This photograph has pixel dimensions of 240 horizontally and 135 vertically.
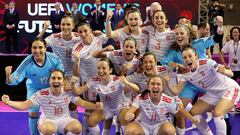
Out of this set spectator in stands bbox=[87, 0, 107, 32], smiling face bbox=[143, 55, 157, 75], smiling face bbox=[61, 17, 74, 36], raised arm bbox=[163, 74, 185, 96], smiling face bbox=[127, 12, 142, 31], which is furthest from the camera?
spectator in stands bbox=[87, 0, 107, 32]

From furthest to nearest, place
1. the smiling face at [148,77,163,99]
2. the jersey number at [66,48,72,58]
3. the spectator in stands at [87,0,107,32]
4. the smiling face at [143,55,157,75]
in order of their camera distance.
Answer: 1. the spectator in stands at [87,0,107,32]
2. the jersey number at [66,48,72,58]
3. the smiling face at [143,55,157,75]
4. the smiling face at [148,77,163,99]

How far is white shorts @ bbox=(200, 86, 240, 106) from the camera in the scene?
5438mm

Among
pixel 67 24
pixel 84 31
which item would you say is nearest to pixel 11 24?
pixel 67 24

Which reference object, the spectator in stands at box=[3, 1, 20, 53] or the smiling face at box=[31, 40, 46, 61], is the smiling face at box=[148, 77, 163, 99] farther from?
the spectator in stands at box=[3, 1, 20, 53]

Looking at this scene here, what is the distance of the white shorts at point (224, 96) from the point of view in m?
5.44

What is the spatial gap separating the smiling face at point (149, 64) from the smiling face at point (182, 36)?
21.7 inches

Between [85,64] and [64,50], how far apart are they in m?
0.40

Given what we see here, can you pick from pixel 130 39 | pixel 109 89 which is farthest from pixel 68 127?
pixel 130 39

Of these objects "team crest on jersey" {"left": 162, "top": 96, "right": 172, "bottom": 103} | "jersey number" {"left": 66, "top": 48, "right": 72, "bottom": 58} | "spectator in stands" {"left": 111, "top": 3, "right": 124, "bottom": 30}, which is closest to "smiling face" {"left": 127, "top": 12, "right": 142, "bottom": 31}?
"jersey number" {"left": 66, "top": 48, "right": 72, "bottom": 58}

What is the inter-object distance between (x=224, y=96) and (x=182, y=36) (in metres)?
0.98

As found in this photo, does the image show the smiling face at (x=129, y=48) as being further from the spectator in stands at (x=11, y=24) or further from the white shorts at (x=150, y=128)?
the spectator in stands at (x=11, y=24)

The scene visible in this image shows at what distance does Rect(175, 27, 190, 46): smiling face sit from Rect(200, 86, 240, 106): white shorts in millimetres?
789

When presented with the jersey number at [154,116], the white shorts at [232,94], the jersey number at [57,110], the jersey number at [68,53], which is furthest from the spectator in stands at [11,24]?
the white shorts at [232,94]

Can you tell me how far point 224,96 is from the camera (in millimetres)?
5453
